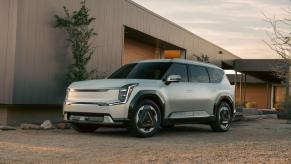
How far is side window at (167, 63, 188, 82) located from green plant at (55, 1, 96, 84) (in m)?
3.92

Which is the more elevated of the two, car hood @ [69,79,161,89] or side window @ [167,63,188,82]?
side window @ [167,63,188,82]

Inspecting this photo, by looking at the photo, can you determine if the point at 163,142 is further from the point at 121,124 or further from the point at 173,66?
the point at 173,66

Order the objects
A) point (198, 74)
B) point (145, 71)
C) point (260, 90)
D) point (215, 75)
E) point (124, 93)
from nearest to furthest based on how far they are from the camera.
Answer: point (124, 93), point (145, 71), point (198, 74), point (215, 75), point (260, 90)

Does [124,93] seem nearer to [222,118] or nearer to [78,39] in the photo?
[222,118]

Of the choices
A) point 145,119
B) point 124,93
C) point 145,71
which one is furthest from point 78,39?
point 145,119

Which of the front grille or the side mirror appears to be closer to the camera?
the front grille

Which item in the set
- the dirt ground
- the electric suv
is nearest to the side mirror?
the electric suv

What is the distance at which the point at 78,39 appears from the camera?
15.8 meters

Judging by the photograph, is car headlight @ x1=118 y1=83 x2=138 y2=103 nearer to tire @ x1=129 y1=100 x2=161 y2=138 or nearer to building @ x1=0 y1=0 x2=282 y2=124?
tire @ x1=129 y1=100 x2=161 y2=138

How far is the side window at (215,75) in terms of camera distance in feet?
45.4

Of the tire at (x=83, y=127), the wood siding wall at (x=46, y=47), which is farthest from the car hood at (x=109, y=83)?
the wood siding wall at (x=46, y=47)

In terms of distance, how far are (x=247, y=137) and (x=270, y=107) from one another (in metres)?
34.8

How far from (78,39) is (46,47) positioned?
121cm

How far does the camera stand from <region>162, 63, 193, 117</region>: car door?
12062 millimetres
